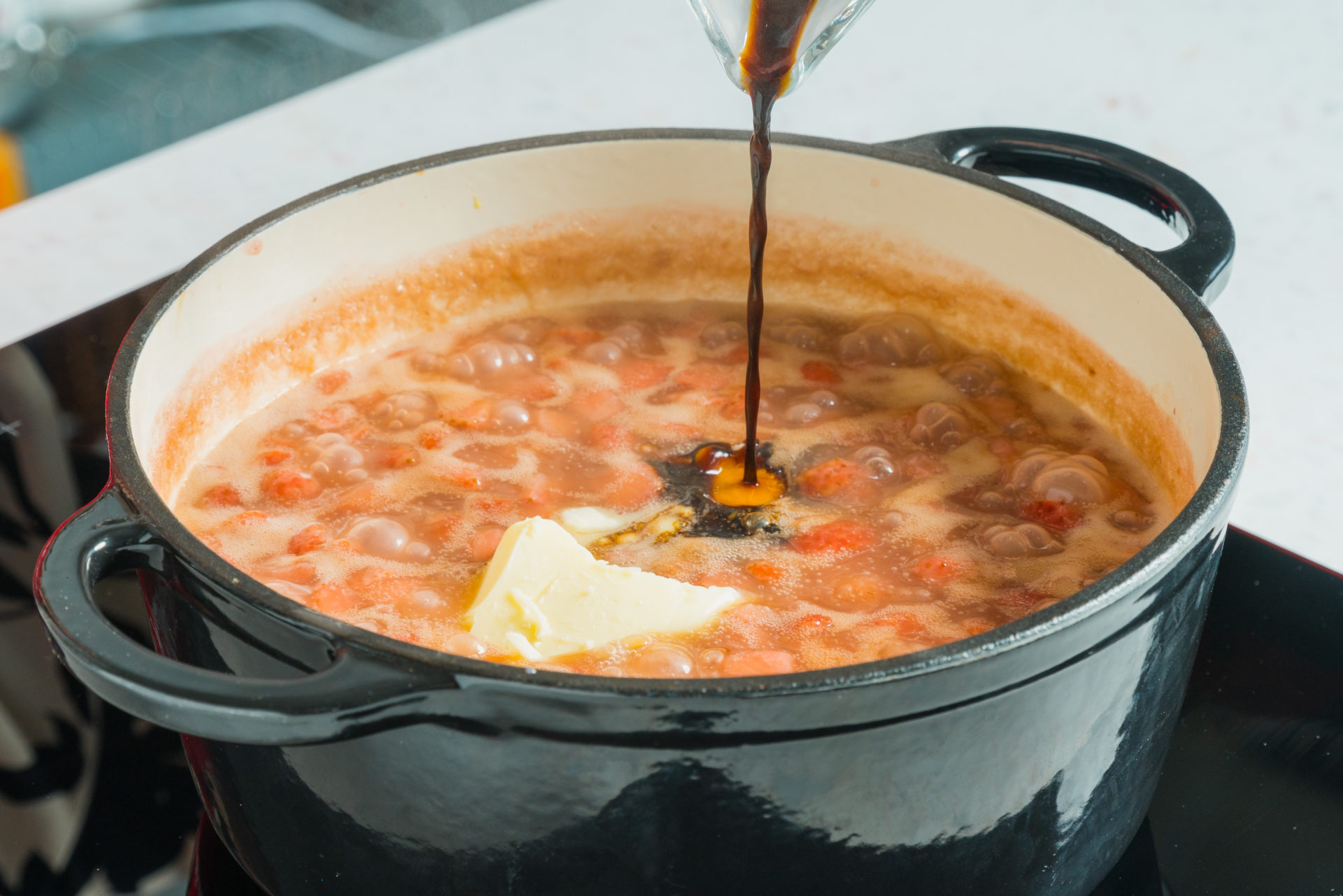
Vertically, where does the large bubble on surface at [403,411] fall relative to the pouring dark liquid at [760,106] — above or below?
below

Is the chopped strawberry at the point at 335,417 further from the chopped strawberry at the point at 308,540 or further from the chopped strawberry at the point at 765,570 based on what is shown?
the chopped strawberry at the point at 765,570

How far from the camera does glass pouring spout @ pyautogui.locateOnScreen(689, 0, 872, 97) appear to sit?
2.92 feet

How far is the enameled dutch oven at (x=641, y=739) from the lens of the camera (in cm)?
56

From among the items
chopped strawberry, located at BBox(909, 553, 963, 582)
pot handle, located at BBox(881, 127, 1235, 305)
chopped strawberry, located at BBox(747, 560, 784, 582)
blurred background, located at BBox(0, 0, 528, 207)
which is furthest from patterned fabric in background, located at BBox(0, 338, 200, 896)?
blurred background, located at BBox(0, 0, 528, 207)

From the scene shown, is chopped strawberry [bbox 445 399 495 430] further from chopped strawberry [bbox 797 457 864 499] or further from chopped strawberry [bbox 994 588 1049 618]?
chopped strawberry [bbox 994 588 1049 618]

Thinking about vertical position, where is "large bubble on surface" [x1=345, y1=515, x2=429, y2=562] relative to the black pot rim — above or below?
below

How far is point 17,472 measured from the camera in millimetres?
1062

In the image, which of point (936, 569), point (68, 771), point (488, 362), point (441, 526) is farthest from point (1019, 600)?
point (68, 771)

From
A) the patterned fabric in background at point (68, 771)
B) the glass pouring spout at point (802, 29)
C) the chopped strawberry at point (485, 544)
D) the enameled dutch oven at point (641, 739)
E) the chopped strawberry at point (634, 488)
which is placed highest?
the glass pouring spout at point (802, 29)

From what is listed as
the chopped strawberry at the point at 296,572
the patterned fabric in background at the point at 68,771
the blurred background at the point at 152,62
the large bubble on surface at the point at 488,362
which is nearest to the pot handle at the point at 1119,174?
the large bubble on surface at the point at 488,362

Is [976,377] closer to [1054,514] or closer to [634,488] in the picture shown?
[1054,514]

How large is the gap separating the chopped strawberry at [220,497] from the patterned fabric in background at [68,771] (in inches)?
3.2

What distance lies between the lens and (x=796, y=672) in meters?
0.60

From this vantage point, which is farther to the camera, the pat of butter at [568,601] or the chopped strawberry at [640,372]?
the chopped strawberry at [640,372]
